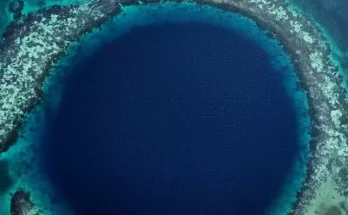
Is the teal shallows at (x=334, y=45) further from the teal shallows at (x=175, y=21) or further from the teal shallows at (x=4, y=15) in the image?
the teal shallows at (x=4, y=15)

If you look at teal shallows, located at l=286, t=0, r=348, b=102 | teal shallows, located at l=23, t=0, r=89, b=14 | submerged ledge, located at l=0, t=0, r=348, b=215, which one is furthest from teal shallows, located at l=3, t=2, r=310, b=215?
teal shallows, located at l=286, t=0, r=348, b=102

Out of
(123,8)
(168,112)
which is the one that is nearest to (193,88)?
(168,112)

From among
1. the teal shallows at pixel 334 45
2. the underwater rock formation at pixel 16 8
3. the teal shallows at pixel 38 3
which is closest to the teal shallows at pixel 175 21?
the teal shallows at pixel 38 3

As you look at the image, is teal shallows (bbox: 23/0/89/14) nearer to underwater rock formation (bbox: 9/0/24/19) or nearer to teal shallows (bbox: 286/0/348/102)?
underwater rock formation (bbox: 9/0/24/19)

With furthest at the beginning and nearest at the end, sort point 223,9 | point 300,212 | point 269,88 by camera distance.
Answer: point 223,9 < point 269,88 < point 300,212

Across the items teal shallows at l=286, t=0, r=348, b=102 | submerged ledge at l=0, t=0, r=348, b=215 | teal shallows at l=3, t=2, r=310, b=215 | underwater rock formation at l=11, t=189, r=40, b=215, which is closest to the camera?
underwater rock formation at l=11, t=189, r=40, b=215

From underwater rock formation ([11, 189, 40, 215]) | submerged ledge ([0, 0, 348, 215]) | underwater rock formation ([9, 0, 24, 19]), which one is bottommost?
underwater rock formation ([11, 189, 40, 215])

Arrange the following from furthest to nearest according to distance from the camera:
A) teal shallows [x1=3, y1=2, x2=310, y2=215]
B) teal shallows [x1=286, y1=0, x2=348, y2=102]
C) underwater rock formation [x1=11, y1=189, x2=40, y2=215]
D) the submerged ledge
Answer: teal shallows [x1=286, y1=0, x2=348, y2=102] → the submerged ledge → teal shallows [x1=3, y1=2, x2=310, y2=215] → underwater rock formation [x1=11, y1=189, x2=40, y2=215]

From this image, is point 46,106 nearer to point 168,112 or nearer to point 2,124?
point 2,124
